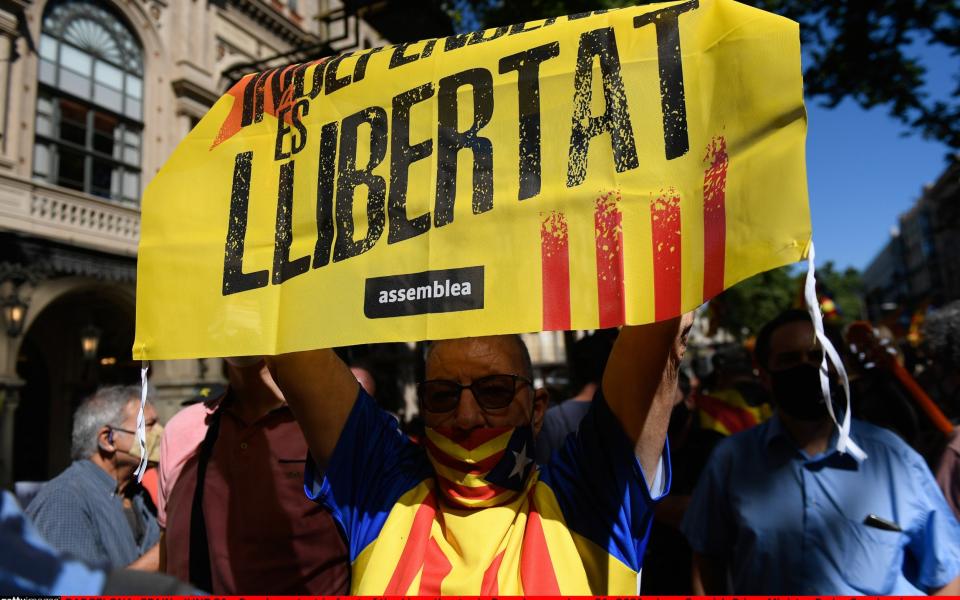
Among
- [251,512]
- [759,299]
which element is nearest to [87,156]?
[251,512]

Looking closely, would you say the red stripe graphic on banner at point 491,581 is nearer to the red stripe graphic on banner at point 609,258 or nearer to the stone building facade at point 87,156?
the red stripe graphic on banner at point 609,258

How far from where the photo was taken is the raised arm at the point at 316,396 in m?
1.67

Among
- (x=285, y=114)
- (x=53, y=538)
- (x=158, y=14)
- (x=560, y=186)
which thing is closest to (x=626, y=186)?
(x=560, y=186)

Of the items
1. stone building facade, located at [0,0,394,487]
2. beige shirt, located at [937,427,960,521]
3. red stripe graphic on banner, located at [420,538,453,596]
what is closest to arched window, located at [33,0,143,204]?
stone building facade, located at [0,0,394,487]

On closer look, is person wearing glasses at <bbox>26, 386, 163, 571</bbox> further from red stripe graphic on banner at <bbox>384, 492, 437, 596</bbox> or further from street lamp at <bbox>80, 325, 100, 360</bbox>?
street lamp at <bbox>80, 325, 100, 360</bbox>

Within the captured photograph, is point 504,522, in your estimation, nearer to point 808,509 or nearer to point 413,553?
point 413,553

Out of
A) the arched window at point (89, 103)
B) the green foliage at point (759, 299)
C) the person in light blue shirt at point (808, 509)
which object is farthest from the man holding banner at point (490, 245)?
the green foliage at point (759, 299)

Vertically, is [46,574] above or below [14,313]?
below

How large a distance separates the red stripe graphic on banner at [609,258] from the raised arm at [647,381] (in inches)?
5.6

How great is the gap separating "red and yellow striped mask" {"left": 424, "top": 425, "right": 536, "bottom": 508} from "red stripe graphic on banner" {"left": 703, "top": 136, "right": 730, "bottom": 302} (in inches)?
27.9

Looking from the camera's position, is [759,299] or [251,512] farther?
[759,299]

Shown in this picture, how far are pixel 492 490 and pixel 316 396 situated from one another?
0.55m

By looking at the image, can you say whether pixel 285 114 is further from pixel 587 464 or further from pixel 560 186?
pixel 587 464

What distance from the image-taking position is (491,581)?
1474 millimetres
